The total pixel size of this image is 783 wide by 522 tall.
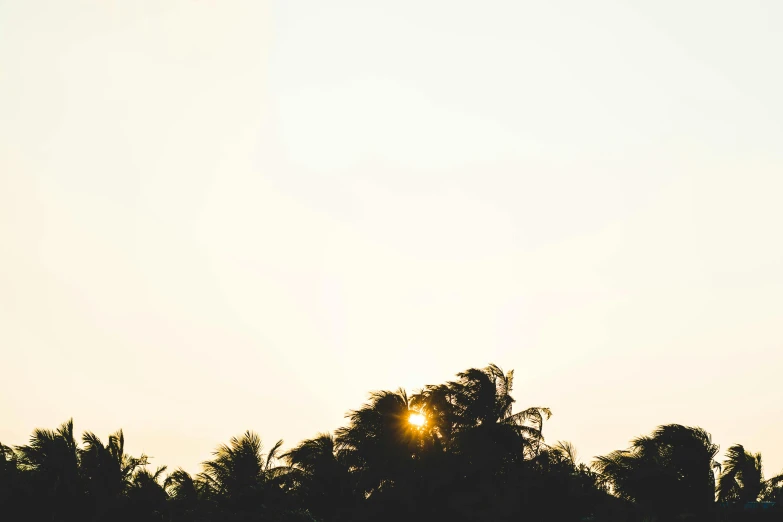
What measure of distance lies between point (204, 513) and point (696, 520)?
71.0 feet

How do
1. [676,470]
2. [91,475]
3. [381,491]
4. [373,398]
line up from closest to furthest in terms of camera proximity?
1. [91,475]
2. [676,470]
3. [381,491]
4. [373,398]

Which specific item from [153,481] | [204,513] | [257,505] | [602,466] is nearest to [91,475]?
[153,481]

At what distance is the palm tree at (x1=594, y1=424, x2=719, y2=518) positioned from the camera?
3641cm

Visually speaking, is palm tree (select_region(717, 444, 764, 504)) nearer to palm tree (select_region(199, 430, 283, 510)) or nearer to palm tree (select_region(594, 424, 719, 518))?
palm tree (select_region(594, 424, 719, 518))

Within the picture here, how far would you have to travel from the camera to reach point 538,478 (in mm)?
37844

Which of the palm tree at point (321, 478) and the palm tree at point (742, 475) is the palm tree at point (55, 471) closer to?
the palm tree at point (321, 478)

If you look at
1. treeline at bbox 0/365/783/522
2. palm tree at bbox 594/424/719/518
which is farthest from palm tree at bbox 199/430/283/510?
palm tree at bbox 594/424/719/518

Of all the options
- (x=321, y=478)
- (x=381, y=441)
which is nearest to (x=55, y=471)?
(x=321, y=478)

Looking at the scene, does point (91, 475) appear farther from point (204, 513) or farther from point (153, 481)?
point (204, 513)

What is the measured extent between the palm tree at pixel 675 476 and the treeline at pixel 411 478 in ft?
0.16

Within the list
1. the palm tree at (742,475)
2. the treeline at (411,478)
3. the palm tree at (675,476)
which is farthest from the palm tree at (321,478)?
the palm tree at (742,475)

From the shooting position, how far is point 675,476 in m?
36.7

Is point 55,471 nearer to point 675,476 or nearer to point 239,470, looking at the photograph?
point 239,470

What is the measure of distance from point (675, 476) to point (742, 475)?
433cm
